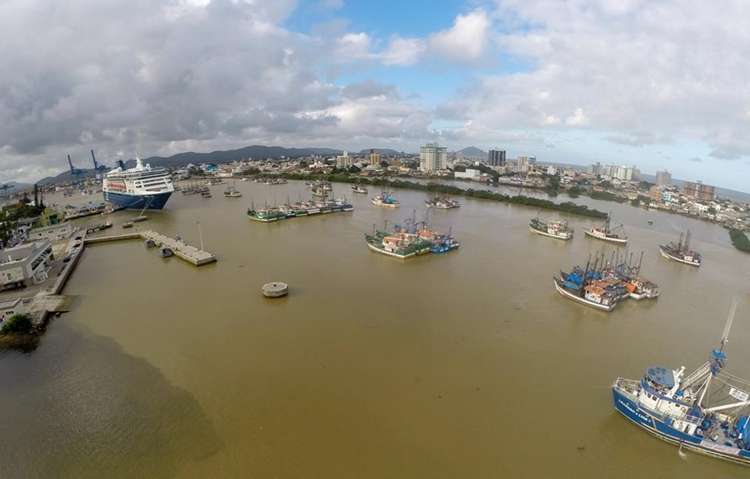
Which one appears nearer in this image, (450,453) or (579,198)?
(450,453)

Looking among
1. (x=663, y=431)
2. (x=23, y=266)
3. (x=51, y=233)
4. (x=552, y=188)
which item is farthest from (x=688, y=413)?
(x=552, y=188)

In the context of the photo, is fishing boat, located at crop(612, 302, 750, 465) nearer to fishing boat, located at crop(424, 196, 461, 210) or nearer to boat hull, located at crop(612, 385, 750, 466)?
boat hull, located at crop(612, 385, 750, 466)

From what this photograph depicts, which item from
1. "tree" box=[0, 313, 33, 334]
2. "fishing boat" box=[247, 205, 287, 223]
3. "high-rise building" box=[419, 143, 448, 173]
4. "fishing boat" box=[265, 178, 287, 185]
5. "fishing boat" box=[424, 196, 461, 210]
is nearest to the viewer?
"tree" box=[0, 313, 33, 334]

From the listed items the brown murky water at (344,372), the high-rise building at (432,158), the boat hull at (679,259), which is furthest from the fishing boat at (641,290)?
the high-rise building at (432,158)

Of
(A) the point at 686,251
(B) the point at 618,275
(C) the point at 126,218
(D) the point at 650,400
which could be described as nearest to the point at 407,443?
(D) the point at 650,400

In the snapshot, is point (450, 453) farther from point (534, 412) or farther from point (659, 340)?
point (659, 340)

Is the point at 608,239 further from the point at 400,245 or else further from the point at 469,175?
the point at 469,175

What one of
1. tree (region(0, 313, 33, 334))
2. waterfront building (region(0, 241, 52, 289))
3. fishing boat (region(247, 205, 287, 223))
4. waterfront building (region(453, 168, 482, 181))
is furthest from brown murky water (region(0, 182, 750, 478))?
waterfront building (region(453, 168, 482, 181))
